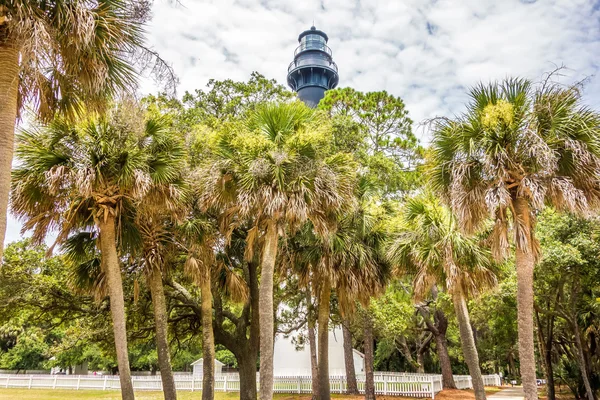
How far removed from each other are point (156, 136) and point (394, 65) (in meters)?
10.5

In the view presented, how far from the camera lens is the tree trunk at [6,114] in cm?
557

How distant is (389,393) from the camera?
22500 mm

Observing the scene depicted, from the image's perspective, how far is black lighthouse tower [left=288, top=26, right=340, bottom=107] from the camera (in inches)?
2657

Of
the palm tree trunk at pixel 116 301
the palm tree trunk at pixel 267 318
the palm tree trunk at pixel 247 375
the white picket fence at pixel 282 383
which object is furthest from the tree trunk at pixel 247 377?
the white picket fence at pixel 282 383

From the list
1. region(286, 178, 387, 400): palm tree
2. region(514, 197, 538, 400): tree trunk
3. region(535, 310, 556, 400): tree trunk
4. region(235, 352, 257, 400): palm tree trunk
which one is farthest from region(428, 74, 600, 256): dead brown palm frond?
region(535, 310, 556, 400): tree trunk

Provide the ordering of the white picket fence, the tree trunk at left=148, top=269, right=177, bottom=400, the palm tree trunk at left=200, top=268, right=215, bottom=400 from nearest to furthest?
the tree trunk at left=148, top=269, right=177, bottom=400
the palm tree trunk at left=200, top=268, right=215, bottom=400
the white picket fence

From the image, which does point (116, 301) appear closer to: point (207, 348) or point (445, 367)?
point (207, 348)

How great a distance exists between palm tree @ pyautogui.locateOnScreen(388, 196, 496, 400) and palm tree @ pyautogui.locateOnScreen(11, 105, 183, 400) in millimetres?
6779

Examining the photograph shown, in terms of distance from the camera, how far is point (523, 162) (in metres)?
9.48

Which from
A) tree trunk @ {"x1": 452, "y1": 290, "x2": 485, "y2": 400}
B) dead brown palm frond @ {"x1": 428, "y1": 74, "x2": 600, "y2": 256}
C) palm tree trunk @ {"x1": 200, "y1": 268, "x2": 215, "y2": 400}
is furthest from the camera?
palm tree trunk @ {"x1": 200, "y1": 268, "x2": 215, "y2": 400}

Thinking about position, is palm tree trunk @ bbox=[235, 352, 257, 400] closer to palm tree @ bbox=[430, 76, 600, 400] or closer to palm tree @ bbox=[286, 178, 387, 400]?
palm tree @ bbox=[286, 178, 387, 400]

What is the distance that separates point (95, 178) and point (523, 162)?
9290 millimetres

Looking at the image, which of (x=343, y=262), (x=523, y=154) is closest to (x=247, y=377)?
(x=343, y=262)

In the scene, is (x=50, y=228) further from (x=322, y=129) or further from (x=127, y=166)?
(x=322, y=129)
